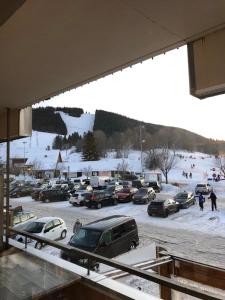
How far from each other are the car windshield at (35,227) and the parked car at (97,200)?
10.1 metres

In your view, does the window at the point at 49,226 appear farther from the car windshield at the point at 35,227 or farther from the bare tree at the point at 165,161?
the bare tree at the point at 165,161

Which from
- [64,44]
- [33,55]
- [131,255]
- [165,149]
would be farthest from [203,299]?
[165,149]

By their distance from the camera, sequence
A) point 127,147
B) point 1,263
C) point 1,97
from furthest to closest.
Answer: point 127,147, point 1,97, point 1,263

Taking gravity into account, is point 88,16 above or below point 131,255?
above

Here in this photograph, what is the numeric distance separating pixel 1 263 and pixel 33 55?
240cm

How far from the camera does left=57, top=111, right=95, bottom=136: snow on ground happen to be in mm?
125963

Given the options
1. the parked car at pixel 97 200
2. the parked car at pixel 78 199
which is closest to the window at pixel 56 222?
the parked car at pixel 97 200

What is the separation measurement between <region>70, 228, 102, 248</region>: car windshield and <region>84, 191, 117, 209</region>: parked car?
40.1 feet

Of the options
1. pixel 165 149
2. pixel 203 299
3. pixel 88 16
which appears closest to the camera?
pixel 203 299

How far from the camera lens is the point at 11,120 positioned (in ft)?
17.2

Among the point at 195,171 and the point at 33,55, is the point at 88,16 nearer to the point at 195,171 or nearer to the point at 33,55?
the point at 33,55

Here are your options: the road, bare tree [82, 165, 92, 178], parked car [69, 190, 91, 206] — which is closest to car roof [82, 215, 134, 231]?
the road

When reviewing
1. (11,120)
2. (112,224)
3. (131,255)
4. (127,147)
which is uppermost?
(127,147)

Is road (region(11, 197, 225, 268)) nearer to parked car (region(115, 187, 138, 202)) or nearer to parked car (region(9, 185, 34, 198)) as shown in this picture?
parked car (region(115, 187, 138, 202))
